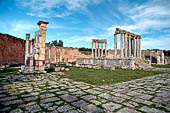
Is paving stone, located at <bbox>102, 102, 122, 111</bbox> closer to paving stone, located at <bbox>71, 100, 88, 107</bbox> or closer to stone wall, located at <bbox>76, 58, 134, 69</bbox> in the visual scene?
paving stone, located at <bbox>71, 100, 88, 107</bbox>

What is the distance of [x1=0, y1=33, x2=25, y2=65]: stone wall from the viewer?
1559cm

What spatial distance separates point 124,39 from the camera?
1991cm

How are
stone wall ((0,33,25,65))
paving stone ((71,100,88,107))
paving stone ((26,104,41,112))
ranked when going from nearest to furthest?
paving stone ((26,104,41,112)) < paving stone ((71,100,88,107)) < stone wall ((0,33,25,65))

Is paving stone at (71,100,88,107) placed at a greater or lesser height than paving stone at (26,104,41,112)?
lesser

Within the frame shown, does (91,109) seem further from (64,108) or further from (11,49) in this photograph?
(11,49)

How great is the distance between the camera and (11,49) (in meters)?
17.5

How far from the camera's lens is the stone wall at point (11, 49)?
51.2ft

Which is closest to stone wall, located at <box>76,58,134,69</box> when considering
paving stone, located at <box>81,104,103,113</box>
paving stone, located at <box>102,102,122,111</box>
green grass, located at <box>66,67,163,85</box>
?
green grass, located at <box>66,67,163,85</box>

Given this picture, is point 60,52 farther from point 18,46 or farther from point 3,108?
point 3,108

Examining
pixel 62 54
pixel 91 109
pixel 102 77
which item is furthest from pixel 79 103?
pixel 62 54

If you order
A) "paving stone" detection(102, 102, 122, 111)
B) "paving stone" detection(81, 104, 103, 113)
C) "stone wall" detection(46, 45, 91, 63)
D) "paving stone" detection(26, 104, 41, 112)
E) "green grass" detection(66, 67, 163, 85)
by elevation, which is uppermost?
"stone wall" detection(46, 45, 91, 63)

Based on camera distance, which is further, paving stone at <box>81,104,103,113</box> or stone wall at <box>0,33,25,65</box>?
stone wall at <box>0,33,25,65</box>

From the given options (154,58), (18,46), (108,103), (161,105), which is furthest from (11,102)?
(154,58)

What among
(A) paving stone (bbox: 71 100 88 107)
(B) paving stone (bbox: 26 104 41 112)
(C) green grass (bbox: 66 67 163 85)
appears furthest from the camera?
(C) green grass (bbox: 66 67 163 85)
